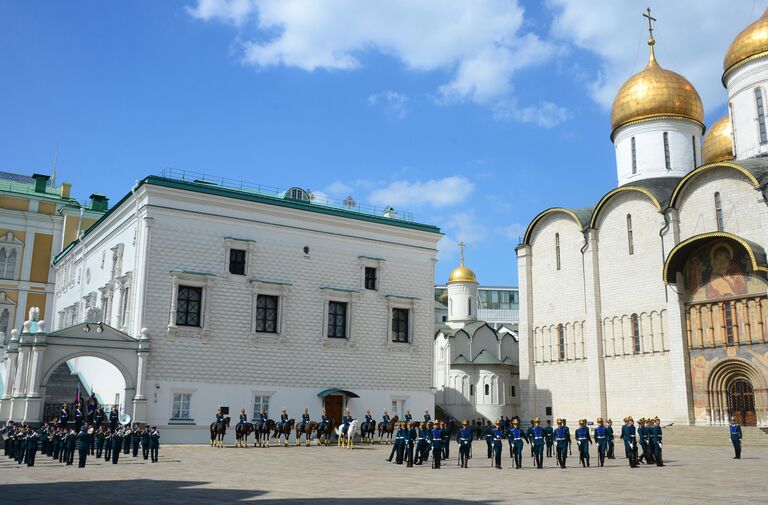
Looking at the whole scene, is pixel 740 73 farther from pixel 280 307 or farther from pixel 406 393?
pixel 280 307

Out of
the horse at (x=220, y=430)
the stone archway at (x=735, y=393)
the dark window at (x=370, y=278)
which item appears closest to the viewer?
the horse at (x=220, y=430)

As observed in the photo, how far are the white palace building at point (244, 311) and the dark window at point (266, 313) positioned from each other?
0.14ft

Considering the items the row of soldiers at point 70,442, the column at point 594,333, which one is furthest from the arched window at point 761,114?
the row of soldiers at point 70,442

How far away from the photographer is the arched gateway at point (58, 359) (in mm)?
23109

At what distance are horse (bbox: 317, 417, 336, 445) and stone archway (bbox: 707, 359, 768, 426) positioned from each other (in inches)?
594

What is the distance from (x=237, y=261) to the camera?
27688mm

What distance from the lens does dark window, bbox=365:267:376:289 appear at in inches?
1206

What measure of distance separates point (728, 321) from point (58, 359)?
2525 cm

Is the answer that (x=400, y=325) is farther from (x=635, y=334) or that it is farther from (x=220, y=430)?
(x=635, y=334)

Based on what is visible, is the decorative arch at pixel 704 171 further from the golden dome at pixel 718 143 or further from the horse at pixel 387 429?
the horse at pixel 387 429

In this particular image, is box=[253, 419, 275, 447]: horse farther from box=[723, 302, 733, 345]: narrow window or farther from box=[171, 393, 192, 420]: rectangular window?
box=[723, 302, 733, 345]: narrow window

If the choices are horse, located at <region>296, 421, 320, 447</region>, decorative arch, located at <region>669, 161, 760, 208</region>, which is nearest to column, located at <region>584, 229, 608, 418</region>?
decorative arch, located at <region>669, 161, 760, 208</region>

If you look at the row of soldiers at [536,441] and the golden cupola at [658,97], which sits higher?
the golden cupola at [658,97]

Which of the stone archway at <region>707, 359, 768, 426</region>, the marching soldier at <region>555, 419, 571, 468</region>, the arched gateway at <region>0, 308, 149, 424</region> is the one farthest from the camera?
the stone archway at <region>707, 359, 768, 426</region>
